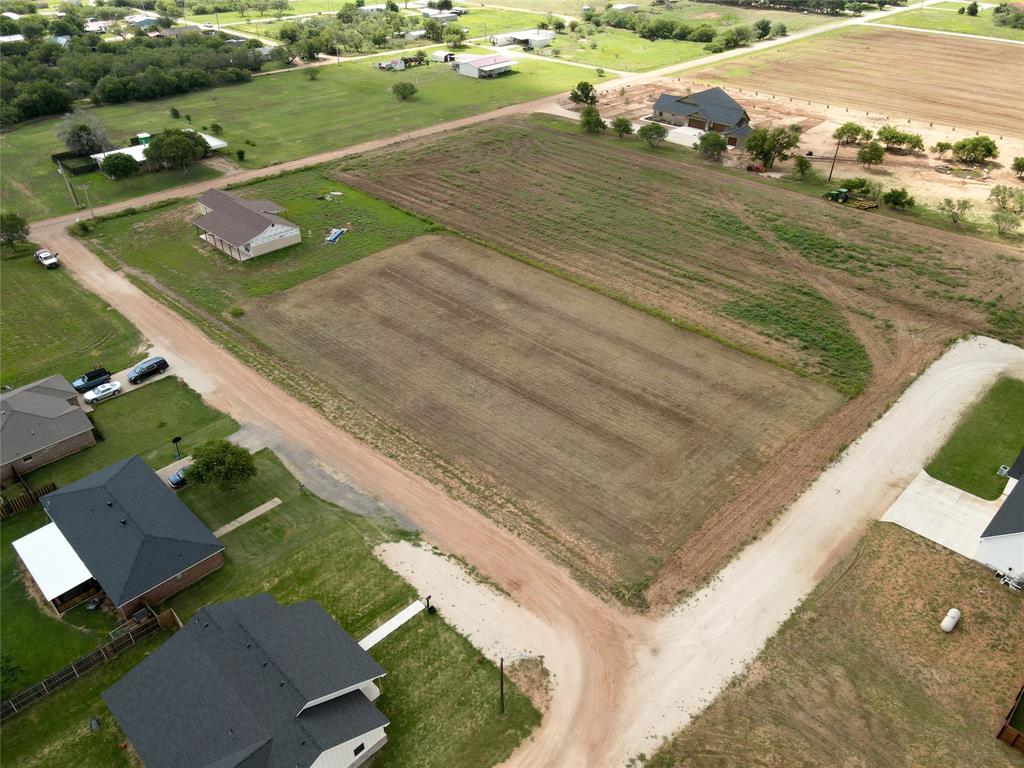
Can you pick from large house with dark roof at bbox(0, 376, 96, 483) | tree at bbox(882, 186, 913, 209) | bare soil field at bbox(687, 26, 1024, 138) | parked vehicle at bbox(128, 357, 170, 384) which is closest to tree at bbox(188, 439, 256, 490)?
large house with dark roof at bbox(0, 376, 96, 483)

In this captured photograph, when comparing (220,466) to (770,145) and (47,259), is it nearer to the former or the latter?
(47,259)

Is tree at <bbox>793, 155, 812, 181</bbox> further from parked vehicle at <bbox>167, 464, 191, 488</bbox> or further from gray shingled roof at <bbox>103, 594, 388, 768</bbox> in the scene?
gray shingled roof at <bbox>103, 594, 388, 768</bbox>

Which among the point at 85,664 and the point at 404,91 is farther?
the point at 404,91

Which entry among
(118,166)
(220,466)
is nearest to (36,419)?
(220,466)

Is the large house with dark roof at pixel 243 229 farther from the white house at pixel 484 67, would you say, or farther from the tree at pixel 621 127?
the white house at pixel 484 67

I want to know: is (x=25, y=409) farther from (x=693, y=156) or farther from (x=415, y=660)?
(x=693, y=156)

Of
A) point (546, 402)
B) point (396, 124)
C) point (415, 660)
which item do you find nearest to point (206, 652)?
point (415, 660)
